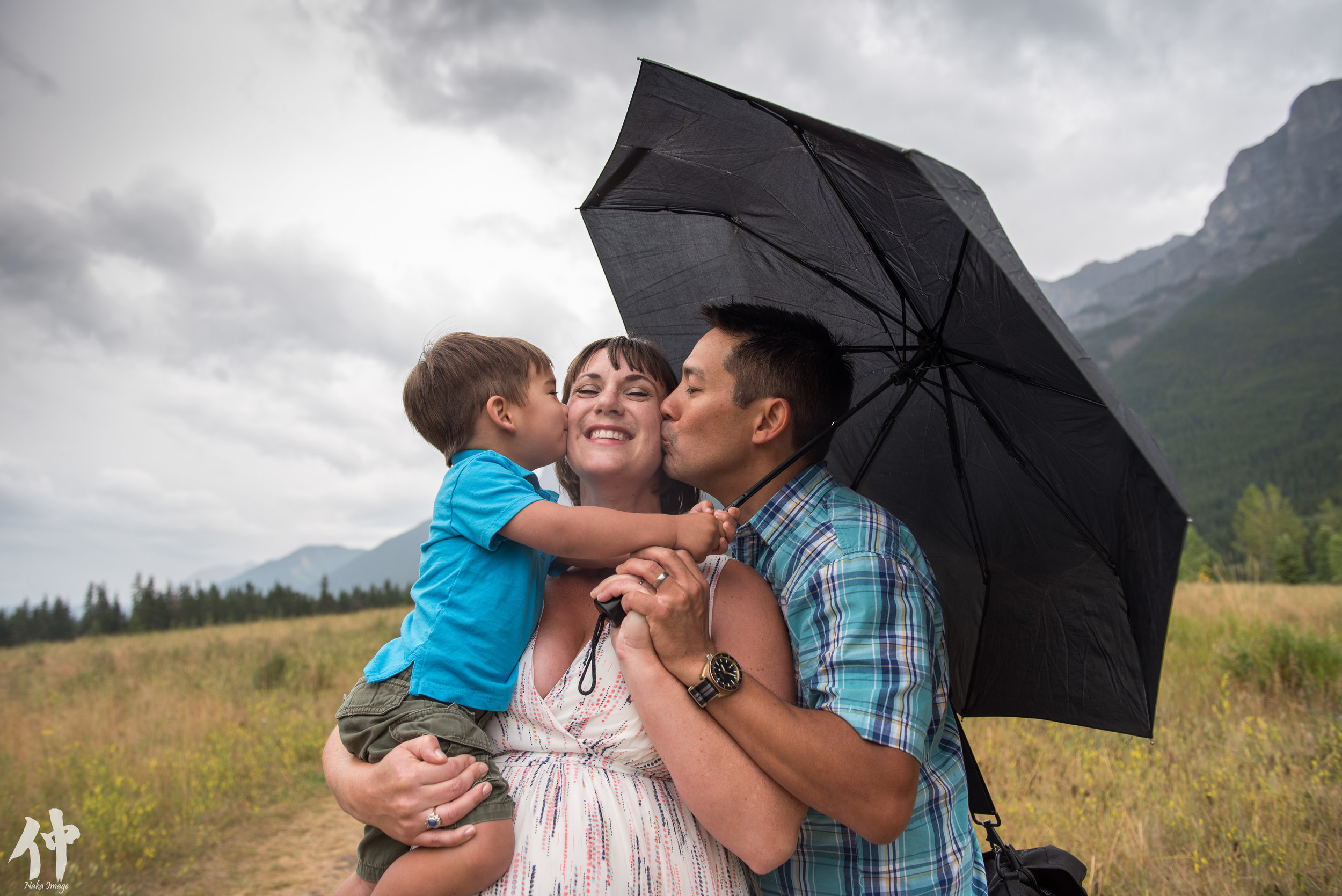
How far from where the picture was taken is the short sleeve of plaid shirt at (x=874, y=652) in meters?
1.73

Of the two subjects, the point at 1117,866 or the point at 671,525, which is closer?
the point at 671,525

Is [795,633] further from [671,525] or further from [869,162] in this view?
[869,162]

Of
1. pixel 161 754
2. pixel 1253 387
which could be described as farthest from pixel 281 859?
pixel 1253 387

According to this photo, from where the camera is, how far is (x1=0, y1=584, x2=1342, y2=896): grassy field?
390cm

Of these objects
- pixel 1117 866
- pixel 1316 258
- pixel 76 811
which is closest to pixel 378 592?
pixel 76 811

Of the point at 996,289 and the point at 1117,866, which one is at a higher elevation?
the point at 996,289

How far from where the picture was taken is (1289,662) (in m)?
6.74

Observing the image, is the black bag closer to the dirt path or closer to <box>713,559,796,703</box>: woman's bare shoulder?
<box>713,559,796,703</box>: woman's bare shoulder

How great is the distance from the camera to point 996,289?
188cm

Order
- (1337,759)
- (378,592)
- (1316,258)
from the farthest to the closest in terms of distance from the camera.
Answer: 1. (1316,258)
2. (378,592)
3. (1337,759)

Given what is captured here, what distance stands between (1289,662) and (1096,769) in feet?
10.2

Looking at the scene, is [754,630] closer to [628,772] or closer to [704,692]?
[704,692]

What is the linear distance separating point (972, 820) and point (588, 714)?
1.26 metres

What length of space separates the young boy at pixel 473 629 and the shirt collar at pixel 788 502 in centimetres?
16
